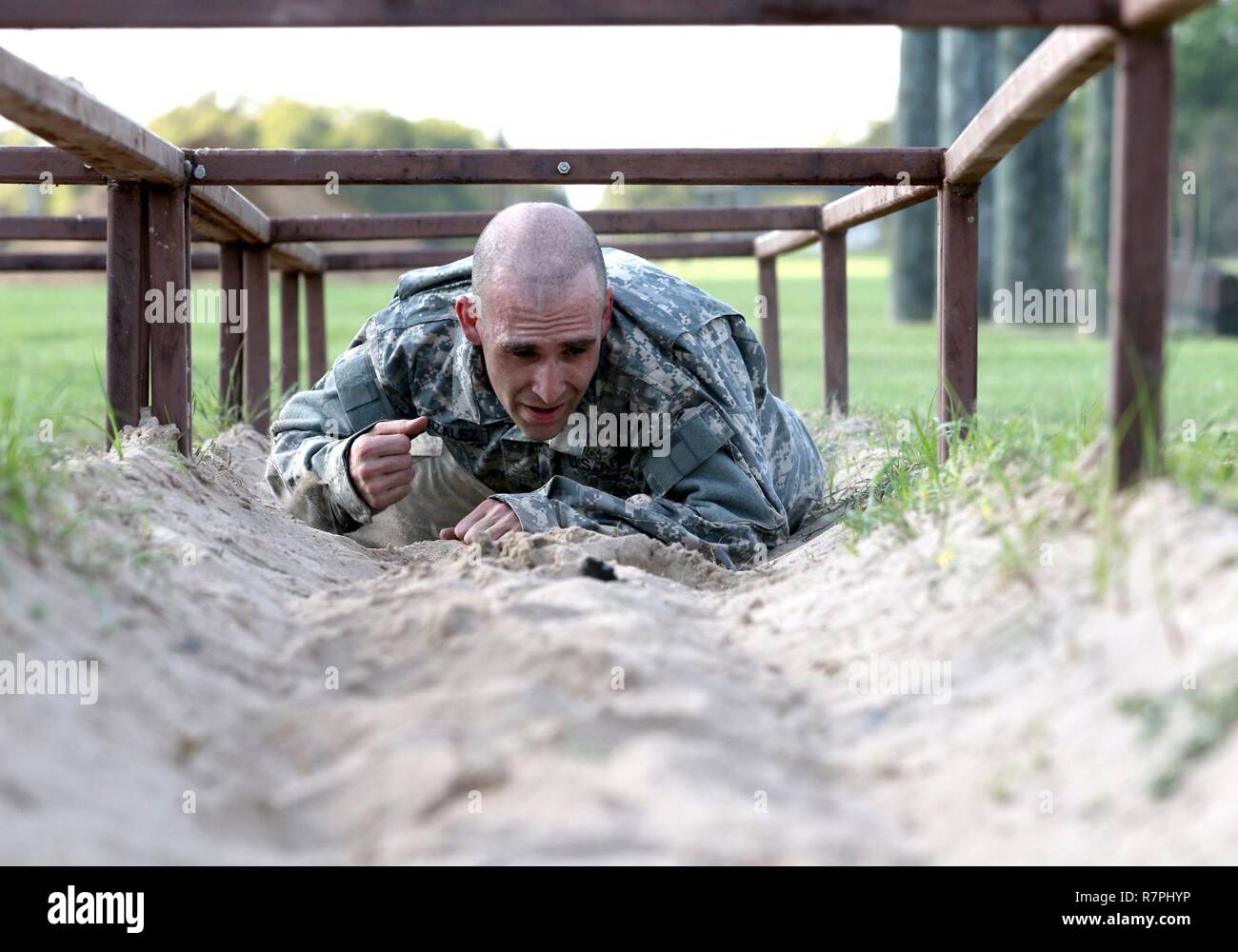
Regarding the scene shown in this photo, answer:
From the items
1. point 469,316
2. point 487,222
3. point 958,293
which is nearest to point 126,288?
point 469,316

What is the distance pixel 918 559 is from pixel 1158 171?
2.49 feet

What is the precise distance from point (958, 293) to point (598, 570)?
152 cm

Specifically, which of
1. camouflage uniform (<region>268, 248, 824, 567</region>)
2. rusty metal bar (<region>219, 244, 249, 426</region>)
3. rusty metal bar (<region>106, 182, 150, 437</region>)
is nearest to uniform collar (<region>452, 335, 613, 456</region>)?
camouflage uniform (<region>268, 248, 824, 567</region>)

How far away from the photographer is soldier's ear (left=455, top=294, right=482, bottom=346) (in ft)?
13.0

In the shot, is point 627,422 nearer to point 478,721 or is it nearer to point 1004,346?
point 478,721

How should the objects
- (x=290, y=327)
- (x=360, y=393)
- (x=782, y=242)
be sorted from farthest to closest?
(x=782, y=242) < (x=290, y=327) < (x=360, y=393)

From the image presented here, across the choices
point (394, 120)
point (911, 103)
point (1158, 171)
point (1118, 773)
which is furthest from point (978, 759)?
point (394, 120)

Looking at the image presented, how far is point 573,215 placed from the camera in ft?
12.9

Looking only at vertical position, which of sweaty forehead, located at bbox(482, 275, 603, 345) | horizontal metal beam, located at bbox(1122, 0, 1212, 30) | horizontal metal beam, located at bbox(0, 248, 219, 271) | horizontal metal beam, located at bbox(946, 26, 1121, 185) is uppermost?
horizontal metal beam, located at bbox(0, 248, 219, 271)

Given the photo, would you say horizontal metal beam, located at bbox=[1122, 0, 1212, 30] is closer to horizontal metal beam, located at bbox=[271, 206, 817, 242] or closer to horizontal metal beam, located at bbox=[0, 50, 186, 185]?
Answer: horizontal metal beam, located at bbox=[0, 50, 186, 185]

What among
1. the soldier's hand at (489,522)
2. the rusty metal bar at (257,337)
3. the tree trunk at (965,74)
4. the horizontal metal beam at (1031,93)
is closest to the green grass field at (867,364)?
the rusty metal bar at (257,337)

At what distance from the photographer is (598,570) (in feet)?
9.23

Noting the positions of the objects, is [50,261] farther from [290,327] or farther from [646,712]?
[646,712]

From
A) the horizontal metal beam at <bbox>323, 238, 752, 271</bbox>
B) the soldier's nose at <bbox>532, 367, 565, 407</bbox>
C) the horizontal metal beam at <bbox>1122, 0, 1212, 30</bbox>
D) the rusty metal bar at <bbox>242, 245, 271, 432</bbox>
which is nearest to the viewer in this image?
the horizontal metal beam at <bbox>1122, 0, 1212, 30</bbox>
